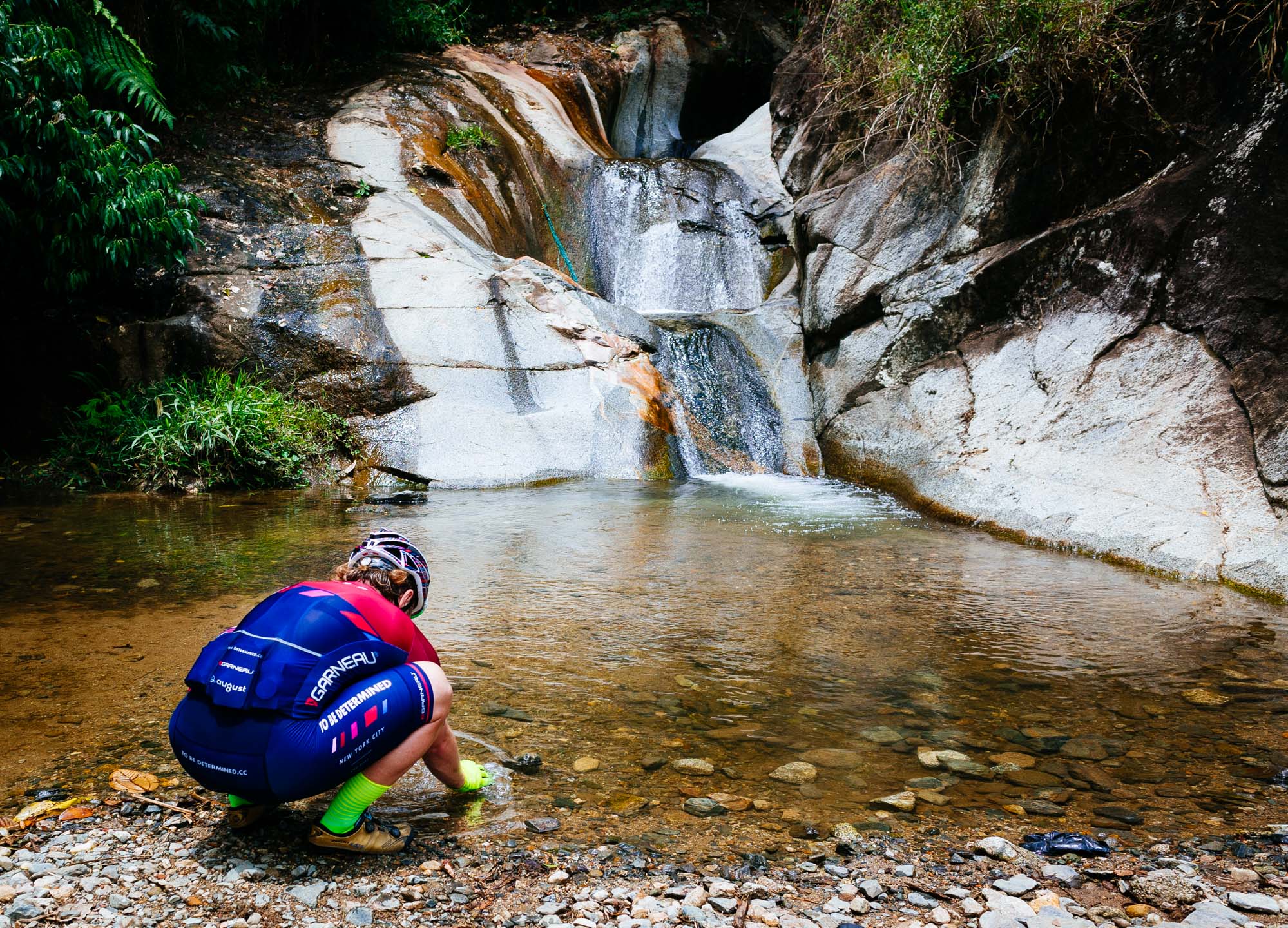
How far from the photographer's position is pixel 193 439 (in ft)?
26.8

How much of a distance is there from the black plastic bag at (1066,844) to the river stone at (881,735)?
67cm

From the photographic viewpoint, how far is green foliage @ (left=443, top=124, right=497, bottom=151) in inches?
476

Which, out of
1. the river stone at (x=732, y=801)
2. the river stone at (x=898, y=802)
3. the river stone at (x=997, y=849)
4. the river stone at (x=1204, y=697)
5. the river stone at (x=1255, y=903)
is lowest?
the river stone at (x=732, y=801)

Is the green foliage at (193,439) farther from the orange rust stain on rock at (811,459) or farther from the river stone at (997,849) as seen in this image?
the river stone at (997,849)

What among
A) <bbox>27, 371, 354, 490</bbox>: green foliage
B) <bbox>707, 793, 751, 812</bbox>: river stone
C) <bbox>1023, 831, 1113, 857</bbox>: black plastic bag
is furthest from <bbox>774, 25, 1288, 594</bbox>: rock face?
<bbox>27, 371, 354, 490</bbox>: green foliage

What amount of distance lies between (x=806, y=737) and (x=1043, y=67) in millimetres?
7339

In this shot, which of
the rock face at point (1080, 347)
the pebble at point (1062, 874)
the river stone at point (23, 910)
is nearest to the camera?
the river stone at point (23, 910)

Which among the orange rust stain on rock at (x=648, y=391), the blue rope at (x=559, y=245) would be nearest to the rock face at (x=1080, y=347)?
the orange rust stain on rock at (x=648, y=391)

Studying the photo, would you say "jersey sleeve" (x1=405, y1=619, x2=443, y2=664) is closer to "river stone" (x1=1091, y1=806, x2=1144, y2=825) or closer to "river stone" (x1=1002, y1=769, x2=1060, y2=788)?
"river stone" (x1=1002, y1=769, x2=1060, y2=788)

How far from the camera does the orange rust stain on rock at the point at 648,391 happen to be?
9.52 meters

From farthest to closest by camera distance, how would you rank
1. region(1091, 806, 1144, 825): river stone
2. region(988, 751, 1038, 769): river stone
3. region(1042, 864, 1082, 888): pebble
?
region(988, 751, 1038, 769): river stone < region(1091, 806, 1144, 825): river stone < region(1042, 864, 1082, 888): pebble

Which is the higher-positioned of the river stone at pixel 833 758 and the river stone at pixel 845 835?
the river stone at pixel 833 758

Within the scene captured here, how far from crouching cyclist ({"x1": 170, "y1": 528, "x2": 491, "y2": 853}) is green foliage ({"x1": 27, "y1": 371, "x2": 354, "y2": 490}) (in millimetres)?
6558

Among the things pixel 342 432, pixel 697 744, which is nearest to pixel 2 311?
pixel 342 432
